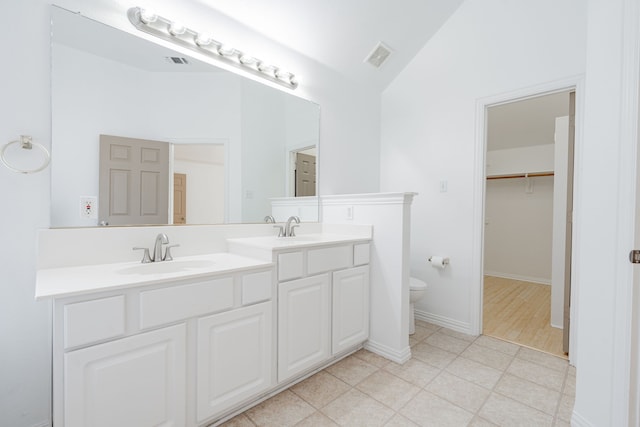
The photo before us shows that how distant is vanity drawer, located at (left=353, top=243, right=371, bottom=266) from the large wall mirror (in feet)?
2.05

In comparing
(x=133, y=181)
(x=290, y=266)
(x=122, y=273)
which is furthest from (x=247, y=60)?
(x=122, y=273)

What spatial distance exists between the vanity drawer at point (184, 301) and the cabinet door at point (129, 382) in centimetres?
6

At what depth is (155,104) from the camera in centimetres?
160

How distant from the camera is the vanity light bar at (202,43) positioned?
4.95ft

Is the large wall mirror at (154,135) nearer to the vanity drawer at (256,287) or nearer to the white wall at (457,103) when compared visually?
the vanity drawer at (256,287)

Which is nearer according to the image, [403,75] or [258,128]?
[258,128]

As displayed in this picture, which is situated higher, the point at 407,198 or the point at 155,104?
Result: the point at 155,104

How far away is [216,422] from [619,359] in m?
1.80

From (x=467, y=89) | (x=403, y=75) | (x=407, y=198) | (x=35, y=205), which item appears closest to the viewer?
(x=35, y=205)

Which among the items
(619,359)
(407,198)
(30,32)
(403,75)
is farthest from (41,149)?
(403,75)

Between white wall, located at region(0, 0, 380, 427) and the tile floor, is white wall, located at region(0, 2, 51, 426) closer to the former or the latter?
white wall, located at region(0, 0, 380, 427)

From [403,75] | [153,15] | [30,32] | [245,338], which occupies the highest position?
[403,75]

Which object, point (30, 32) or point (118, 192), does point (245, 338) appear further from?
point (30, 32)

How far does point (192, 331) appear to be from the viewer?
4.09 feet
